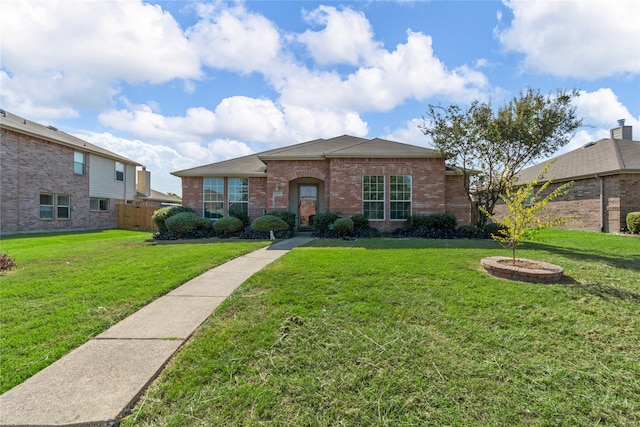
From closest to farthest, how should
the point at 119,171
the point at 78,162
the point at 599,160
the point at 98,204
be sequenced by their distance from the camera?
the point at 599,160, the point at 78,162, the point at 98,204, the point at 119,171

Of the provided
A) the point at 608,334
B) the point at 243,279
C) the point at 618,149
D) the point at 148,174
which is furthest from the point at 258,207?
the point at 618,149

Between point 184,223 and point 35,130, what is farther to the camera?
point 35,130

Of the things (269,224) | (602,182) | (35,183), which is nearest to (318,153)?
(269,224)

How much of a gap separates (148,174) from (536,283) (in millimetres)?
32439

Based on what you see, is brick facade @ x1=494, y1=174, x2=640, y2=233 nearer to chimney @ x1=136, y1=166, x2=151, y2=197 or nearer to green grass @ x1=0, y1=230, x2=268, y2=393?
green grass @ x1=0, y1=230, x2=268, y2=393

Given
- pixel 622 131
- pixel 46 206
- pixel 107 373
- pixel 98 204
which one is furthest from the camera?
pixel 98 204

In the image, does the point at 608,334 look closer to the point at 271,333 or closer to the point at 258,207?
the point at 271,333

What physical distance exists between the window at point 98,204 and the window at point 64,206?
1.59 m

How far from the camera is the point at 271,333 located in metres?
3.37

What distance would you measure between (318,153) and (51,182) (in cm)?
1731

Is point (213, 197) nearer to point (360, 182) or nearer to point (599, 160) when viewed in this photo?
point (360, 182)

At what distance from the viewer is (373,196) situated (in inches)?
557

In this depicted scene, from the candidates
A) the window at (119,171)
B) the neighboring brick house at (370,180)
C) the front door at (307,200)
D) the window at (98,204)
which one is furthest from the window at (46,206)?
the front door at (307,200)

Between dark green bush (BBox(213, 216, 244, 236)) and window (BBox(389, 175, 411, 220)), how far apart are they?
737 cm
